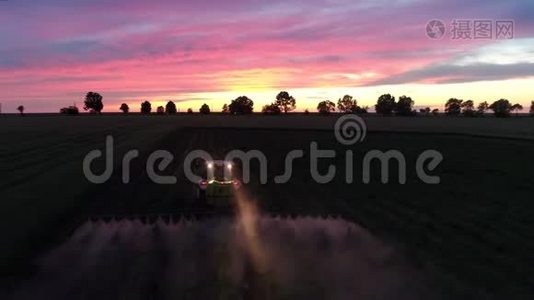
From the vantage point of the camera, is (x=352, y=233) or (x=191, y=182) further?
(x=191, y=182)

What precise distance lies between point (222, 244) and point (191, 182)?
1465 cm

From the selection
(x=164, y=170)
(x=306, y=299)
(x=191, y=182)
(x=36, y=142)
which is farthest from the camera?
(x=36, y=142)

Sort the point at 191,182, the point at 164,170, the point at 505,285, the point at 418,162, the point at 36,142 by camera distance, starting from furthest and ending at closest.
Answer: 1. the point at 36,142
2. the point at 418,162
3. the point at 164,170
4. the point at 191,182
5. the point at 505,285

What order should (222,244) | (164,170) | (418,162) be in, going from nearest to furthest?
(222,244), (164,170), (418,162)

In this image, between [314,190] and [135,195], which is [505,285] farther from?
[135,195]

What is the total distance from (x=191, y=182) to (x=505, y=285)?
815 inches

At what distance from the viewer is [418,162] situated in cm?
4297

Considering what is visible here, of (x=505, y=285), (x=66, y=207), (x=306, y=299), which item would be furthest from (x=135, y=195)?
(x=505, y=285)

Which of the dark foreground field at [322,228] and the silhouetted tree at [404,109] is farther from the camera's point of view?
the silhouetted tree at [404,109]

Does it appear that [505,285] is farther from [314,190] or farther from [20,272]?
[314,190]

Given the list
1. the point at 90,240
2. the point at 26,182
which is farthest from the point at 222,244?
the point at 26,182

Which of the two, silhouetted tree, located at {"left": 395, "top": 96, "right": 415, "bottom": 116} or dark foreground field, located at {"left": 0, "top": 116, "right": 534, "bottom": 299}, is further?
silhouetted tree, located at {"left": 395, "top": 96, "right": 415, "bottom": 116}

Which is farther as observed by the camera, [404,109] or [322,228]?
[404,109]

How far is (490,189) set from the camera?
98.4ft
